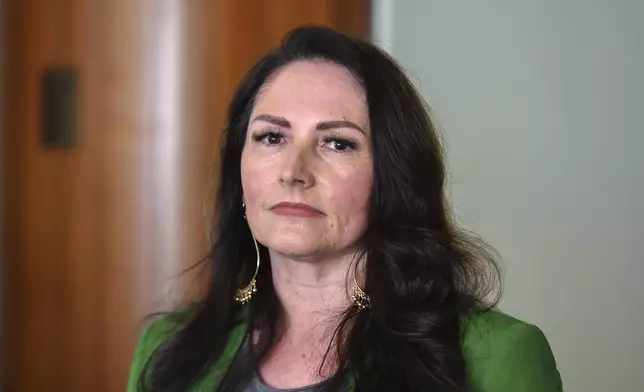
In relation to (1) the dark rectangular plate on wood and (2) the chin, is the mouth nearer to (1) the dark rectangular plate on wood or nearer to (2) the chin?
(2) the chin

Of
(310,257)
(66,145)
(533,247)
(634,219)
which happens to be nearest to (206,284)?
(310,257)

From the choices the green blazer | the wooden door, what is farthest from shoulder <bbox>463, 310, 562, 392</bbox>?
the wooden door

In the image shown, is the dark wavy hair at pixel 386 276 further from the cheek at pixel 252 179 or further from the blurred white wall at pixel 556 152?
the blurred white wall at pixel 556 152

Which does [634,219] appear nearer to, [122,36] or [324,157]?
[324,157]

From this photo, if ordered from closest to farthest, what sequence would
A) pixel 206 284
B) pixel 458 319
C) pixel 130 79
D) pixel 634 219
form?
pixel 458 319, pixel 206 284, pixel 634 219, pixel 130 79

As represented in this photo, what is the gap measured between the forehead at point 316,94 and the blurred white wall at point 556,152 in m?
0.57

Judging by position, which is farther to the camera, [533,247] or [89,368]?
[89,368]

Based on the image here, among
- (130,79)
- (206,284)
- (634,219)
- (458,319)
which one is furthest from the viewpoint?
(130,79)

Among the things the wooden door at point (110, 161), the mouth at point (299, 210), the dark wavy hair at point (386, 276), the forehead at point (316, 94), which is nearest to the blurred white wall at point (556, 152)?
the wooden door at point (110, 161)

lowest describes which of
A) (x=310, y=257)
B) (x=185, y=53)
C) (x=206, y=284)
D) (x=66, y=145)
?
(x=206, y=284)

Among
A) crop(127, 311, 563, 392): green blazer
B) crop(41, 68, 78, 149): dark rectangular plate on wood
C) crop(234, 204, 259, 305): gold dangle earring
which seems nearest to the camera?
crop(127, 311, 563, 392): green blazer

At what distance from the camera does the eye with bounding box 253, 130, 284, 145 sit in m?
1.16

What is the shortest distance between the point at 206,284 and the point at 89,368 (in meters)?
0.55

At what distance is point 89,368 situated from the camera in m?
1.77
